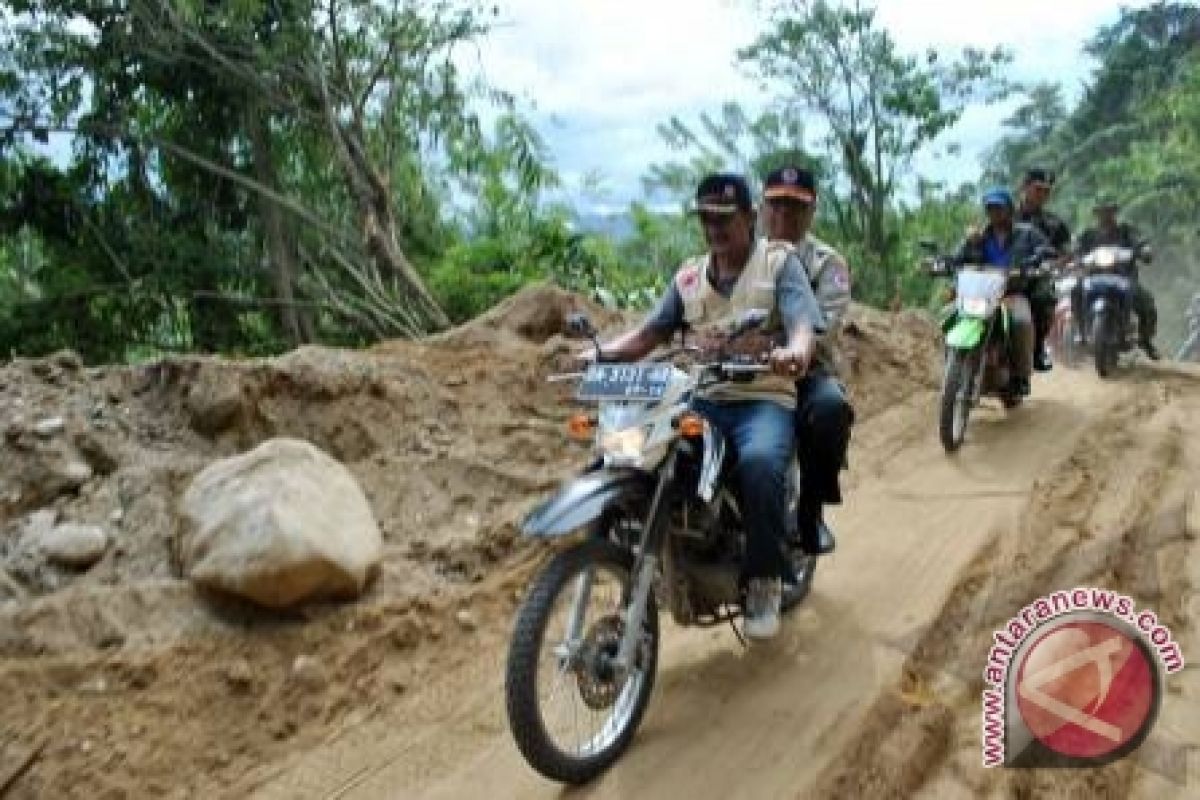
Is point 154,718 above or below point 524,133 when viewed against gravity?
below

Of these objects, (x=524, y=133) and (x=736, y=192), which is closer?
(x=736, y=192)

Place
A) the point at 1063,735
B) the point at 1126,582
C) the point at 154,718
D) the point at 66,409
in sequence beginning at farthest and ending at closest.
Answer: the point at 66,409, the point at 1126,582, the point at 154,718, the point at 1063,735

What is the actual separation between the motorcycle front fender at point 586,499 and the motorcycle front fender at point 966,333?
424cm

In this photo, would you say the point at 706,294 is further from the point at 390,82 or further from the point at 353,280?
the point at 353,280

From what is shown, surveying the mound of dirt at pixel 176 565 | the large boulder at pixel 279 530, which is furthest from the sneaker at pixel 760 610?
the large boulder at pixel 279 530

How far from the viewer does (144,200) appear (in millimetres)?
12781

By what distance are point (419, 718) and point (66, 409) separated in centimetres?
257

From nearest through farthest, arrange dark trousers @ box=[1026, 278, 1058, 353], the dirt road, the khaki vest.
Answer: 1. the dirt road
2. the khaki vest
3. dark trousers @ box=[1026, 278, 1058, 353]

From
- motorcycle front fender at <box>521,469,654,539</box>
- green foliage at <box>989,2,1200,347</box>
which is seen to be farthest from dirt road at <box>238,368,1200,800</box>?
green foliage at <box>989,2,1200,347</box>

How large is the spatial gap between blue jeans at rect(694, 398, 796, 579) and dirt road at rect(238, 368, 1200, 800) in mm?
517

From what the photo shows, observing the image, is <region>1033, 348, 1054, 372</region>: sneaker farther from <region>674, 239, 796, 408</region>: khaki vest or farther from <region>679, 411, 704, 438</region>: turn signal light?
<region>679, 411, 704, 438</region>: turn signal light

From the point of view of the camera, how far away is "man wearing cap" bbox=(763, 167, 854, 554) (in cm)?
438

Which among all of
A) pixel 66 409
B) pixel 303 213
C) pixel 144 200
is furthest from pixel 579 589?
pixel 144 200

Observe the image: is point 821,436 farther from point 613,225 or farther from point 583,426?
point 613,225
